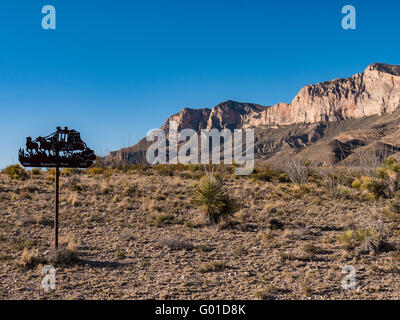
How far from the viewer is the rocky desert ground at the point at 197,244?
6.28 metres

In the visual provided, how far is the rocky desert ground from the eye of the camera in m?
6.28

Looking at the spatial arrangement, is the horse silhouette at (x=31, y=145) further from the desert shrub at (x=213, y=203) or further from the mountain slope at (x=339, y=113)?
the mountain slope at (x=339, y=113)

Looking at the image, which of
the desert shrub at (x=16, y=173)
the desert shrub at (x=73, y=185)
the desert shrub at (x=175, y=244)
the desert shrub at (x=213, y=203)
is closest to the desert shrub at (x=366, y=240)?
the desert shrub at (x=213, y=203)

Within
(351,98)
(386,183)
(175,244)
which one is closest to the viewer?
(175,244)

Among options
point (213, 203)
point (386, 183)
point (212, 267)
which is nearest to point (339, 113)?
point (386, 183)

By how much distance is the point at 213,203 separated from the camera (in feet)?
38.2

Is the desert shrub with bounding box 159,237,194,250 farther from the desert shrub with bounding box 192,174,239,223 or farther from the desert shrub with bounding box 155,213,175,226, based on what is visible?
the desert shrub with bounding box 192,174,239,223

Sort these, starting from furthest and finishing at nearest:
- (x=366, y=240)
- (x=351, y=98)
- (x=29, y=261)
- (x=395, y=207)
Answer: (x=351, y=98) < (x=395, y=207) < (x=366, y=240) < (x=29, y=261)

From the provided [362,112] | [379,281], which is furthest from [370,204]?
[362,112]

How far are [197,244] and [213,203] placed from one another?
2588 millimetres

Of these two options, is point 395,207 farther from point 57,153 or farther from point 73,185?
point 73,185

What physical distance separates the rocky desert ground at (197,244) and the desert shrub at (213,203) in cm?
31

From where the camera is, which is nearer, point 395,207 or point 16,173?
point 395,207

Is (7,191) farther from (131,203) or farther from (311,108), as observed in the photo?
(311,108)
